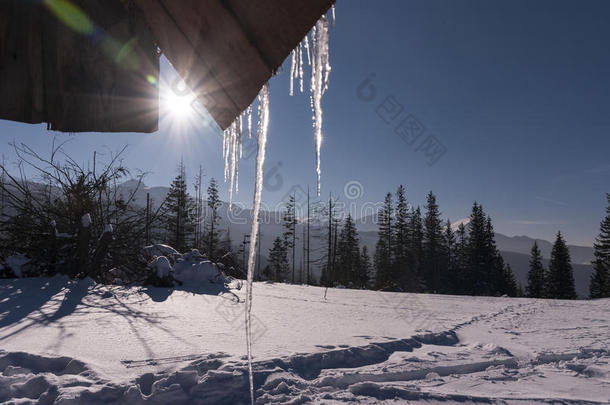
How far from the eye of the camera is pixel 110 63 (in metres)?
1.10

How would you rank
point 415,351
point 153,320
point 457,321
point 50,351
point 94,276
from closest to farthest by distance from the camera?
point 50,351 → point 415,351 → point 153,320 → point 457,321 → point 94,276

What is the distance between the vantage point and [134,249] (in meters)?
6.47

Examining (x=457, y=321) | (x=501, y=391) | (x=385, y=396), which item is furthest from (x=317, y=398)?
(x=457, y=321)

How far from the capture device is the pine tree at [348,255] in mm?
40594

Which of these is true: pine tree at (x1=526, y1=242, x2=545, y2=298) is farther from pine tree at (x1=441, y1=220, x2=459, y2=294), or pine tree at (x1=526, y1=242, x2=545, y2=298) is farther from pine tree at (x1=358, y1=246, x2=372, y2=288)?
pine tree at (x1=358, y1=246, x2=372, y2=288)

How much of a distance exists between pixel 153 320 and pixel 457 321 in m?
4.25

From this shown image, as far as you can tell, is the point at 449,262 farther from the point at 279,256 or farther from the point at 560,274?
the point at 279,256

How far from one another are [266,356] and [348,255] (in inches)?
1578

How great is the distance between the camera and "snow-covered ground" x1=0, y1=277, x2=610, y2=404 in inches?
74.8

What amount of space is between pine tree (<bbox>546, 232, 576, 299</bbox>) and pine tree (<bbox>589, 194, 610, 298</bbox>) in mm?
2221

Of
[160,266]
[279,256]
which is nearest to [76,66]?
[160,266]

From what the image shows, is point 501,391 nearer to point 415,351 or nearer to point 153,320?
point 415,351

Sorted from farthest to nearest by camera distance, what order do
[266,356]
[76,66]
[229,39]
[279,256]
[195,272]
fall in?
[279,256] < [195,272] < [266,356] < [76,66] < [229,39]

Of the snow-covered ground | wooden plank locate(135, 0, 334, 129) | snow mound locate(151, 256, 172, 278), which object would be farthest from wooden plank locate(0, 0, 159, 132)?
snow mound locate(151, 256, 172, 278)
